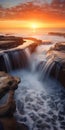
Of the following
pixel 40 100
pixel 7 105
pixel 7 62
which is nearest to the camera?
pixel 7 105

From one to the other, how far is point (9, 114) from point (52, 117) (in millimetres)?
1408

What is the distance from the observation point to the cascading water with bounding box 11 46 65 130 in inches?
207

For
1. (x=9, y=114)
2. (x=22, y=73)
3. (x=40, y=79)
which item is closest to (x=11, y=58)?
(x=22, y=73)

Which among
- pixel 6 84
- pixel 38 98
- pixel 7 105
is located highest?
pixel 6 84

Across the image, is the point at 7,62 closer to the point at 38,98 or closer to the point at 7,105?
the point at 38,98

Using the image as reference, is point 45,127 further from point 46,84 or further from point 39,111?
point 46,84

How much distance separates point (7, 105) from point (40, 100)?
1.97 metres

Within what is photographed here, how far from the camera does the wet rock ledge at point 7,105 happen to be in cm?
427

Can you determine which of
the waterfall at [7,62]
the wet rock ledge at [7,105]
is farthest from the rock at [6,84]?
the waterfall at [7,62]

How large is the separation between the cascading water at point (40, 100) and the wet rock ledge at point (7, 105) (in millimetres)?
624

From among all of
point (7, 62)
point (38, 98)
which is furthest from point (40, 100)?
point (7, 62)

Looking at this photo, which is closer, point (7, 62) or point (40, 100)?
point (40, 100)

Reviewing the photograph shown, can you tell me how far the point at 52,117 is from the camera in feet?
18.0

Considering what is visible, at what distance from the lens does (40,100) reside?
6555 millimetres
